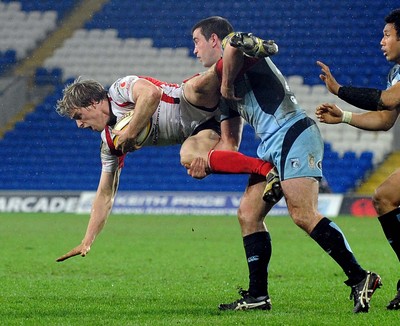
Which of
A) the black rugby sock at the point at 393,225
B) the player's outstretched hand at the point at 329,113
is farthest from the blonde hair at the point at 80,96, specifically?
the black rugby sock at the point at 393,225

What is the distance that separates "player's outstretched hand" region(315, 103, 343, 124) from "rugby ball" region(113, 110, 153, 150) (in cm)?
130

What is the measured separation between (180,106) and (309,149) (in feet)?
3.82

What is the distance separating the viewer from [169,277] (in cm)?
880

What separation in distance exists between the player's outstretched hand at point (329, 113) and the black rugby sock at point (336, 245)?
0.66m

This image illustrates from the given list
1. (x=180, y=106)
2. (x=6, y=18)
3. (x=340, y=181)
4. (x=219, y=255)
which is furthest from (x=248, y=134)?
(x=180, y=106)

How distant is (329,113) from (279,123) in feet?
1.12

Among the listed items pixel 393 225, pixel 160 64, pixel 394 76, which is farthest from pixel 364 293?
pixel 160 64

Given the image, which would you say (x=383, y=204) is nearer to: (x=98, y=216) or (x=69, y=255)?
(x=98, y=216)

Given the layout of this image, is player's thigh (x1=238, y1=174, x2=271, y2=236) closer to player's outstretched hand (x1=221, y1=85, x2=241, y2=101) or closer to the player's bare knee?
player's outstretched hand (x1=221, y1=85, x2=241, y2=101)

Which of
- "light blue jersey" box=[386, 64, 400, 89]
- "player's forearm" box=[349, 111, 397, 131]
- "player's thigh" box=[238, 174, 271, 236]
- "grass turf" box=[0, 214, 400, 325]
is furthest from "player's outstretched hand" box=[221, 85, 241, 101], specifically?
"grass turf" box=[0, 214, 400, 325]

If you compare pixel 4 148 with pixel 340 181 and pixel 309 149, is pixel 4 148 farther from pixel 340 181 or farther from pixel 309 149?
pixel 309 149

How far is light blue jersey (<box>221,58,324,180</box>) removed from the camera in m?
5.86

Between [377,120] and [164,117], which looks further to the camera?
[164,117]

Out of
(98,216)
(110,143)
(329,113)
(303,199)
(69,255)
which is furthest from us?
(98,216)
